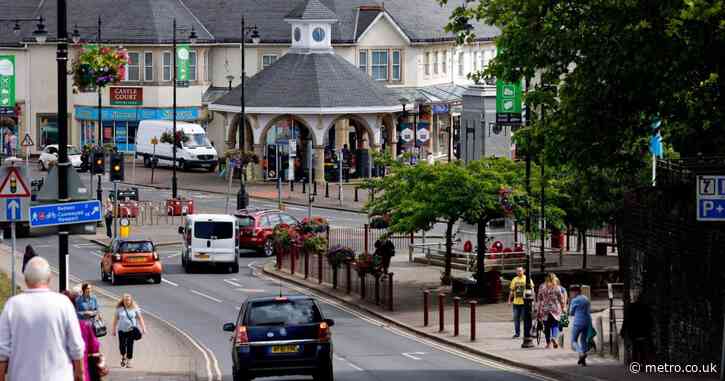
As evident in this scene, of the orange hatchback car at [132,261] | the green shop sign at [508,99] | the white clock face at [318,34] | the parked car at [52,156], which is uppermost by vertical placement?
the white clock face at [318,34]

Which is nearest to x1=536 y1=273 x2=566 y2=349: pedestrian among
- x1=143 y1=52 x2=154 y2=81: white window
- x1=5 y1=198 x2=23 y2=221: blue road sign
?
x1=5 y1=198 x2=23 y2=221: blue road sign

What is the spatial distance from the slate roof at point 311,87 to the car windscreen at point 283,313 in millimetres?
54496

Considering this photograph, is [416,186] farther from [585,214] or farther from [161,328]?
[161,328]

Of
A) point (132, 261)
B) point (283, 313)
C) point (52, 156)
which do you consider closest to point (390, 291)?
point (132, 261)

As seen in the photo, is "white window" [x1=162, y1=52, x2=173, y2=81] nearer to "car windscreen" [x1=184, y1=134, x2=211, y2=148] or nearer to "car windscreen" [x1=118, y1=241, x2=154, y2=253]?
"car windscreen" [x1=184, y1=134, x2=211, y2=148]

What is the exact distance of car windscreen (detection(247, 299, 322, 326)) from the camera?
2548 cm

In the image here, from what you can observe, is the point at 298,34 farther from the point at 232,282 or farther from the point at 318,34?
the point at 232,282

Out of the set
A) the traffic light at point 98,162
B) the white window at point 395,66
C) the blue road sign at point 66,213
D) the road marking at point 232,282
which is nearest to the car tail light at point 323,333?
the blue road sign at point 66,213

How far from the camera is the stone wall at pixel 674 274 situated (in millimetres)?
25281

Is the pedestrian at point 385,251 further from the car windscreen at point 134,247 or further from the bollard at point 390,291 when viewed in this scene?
the car windscreen at point 134,247

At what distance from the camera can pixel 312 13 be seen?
84375 mm

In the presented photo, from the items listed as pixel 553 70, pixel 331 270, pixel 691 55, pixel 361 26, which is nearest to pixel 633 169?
pixel 553 70

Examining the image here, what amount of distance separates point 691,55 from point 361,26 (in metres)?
69.7

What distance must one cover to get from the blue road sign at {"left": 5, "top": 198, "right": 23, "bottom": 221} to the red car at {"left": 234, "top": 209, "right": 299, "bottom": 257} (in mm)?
28817
